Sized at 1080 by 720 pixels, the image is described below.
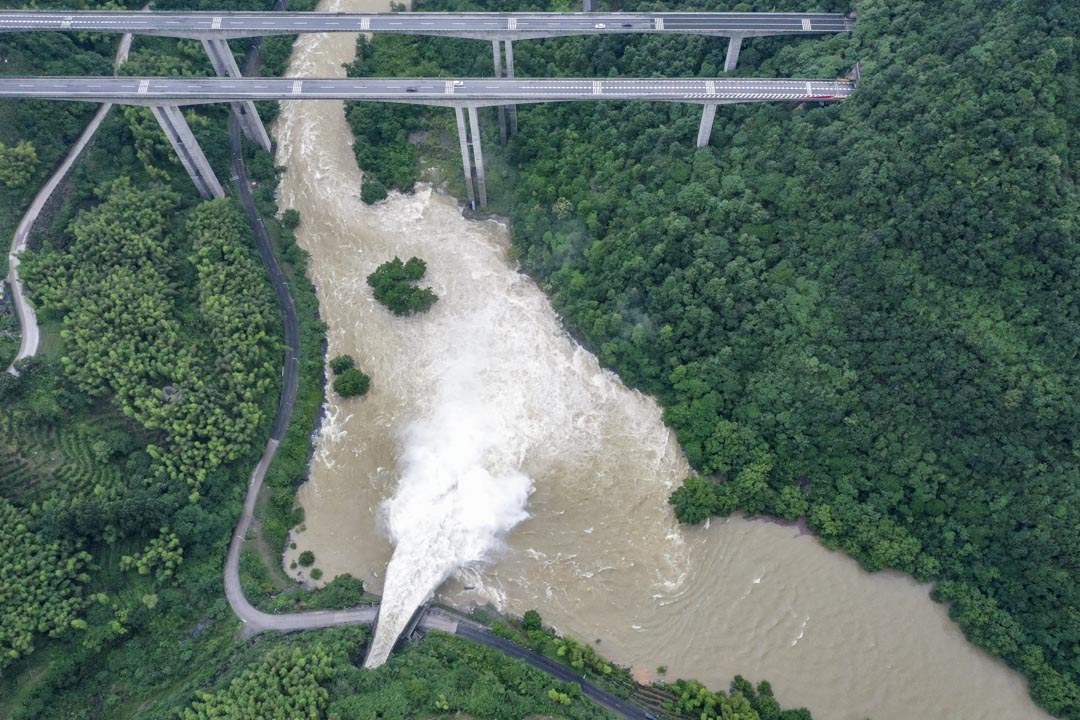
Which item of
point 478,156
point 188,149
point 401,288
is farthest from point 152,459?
point 478,156

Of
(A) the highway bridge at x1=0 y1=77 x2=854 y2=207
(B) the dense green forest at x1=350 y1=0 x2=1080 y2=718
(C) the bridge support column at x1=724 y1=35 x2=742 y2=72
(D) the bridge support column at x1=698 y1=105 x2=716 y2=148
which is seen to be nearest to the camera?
(B) the dense green forest at x1=350 y1=0 x2=1080 y2=718

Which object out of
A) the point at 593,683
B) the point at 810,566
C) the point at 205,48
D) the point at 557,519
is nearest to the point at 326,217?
the point at 205,48

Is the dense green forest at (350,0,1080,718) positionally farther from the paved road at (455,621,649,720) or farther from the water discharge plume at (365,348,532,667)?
the paved road at (455,621,649,720)

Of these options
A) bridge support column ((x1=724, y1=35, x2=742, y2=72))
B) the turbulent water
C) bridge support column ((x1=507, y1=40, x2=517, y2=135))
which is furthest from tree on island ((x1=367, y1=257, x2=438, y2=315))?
bridge support column ((x1=724, y1=35, x2=742, y2=72))

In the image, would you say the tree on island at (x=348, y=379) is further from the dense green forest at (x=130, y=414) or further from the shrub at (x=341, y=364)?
the dense green forest at (x=130, y=414)

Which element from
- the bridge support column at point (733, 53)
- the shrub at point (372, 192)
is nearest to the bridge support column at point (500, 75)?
the shrub at point (372, 192)
